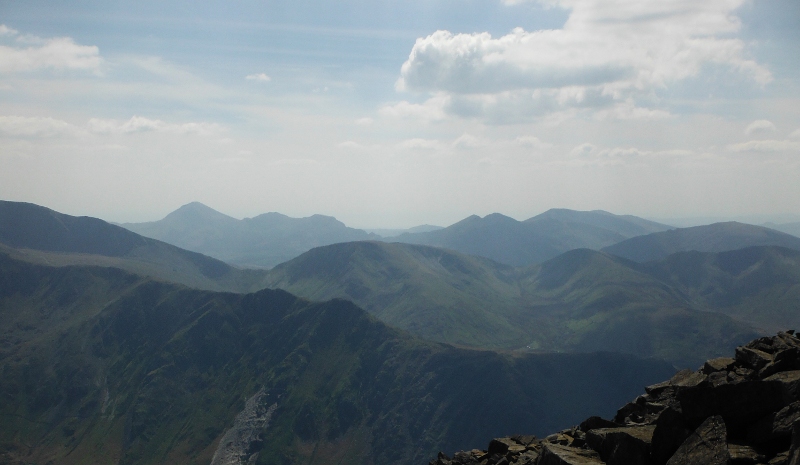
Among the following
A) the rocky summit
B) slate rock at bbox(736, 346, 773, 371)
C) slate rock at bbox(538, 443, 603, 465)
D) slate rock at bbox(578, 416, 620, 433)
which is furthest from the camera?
slate rock at bbox(578, 416, 620, 433)

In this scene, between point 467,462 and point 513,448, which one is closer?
point 513,448

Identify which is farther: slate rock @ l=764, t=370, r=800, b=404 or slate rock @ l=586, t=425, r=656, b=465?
slate rock @ l=586, t=425, r=656, b=465

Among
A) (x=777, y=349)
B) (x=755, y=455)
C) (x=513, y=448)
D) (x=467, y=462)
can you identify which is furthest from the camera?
(x=467, y=462)

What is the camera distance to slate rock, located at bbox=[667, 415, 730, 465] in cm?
2123

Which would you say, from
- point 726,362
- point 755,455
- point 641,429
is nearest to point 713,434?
point 755,455

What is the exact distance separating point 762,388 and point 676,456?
5858 mm

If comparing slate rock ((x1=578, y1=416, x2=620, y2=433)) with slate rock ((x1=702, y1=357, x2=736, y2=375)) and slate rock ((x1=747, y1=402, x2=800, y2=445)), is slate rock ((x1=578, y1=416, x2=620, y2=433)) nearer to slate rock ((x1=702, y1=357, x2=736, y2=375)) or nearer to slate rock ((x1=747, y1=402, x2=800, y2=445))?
slate rock ((x1=702, y1=357, x2=736, y2=375))

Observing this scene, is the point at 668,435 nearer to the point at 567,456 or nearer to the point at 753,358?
the point at 567,456

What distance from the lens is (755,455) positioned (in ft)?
70.7

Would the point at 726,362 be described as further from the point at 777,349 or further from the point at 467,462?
the point at 467,462

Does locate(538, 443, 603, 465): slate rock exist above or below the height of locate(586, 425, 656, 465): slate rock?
below

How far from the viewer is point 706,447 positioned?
21.9 m

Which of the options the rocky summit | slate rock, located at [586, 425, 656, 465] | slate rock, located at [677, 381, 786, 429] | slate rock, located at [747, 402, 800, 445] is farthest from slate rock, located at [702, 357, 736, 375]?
slate rock, located at [747, 402, 800, 445]

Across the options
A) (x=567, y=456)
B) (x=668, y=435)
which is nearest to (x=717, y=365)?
(x=668, y=435)
